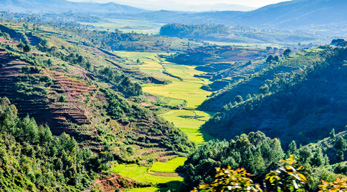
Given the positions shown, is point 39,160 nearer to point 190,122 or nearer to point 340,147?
point 340,147

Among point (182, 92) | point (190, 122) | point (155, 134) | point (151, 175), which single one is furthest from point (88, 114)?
point (182, 92)

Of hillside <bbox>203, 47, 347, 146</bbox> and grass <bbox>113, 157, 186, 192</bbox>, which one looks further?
hillside <bbox>203, 47, 347, 146</bbox>

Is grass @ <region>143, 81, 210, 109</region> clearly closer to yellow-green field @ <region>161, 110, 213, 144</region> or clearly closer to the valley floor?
the valley floor

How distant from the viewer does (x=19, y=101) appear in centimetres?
8806

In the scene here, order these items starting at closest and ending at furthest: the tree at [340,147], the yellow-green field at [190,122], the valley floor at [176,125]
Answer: the valley floor at [176,125] < the tree at [340,147] < the yellow-green field at [190,122]

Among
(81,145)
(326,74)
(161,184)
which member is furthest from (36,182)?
(326,74)

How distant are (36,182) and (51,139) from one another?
14.9 m

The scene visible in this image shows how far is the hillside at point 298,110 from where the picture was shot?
116m

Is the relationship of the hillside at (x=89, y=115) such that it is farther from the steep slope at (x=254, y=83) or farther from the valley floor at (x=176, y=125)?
the steep slope at (x=254, y=83)

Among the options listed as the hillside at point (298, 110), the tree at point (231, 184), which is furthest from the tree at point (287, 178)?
the hillside at point (298, 110)

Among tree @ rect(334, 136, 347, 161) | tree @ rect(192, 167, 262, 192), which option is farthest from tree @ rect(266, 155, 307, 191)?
tree @ rect(334, 136, 347, 161)

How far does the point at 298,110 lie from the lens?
126938mm

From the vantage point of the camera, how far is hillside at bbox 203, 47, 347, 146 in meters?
116

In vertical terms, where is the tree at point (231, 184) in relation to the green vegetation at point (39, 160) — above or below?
above
